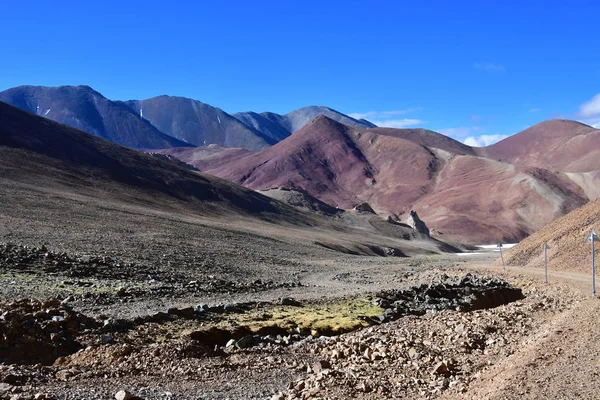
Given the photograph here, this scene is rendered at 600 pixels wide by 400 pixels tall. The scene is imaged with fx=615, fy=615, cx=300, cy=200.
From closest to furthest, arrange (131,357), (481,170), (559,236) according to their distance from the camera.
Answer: (131,357), (559,236), (481,170)

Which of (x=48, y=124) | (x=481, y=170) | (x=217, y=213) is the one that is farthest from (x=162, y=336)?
(x=481, y=170)

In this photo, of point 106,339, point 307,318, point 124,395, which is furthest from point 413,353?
point 106,339

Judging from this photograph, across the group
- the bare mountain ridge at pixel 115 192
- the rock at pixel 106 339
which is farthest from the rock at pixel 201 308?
the bare mountain ridge at pixel 115 192

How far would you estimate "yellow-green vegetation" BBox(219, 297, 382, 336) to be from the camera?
1677 cm

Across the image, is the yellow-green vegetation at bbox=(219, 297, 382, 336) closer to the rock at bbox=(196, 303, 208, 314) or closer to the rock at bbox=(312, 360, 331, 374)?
the rock at bbox=(196, 303, 208, 314)

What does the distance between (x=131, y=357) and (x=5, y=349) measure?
262 centimetres

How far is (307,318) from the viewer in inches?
714

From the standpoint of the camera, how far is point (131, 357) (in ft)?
41.4

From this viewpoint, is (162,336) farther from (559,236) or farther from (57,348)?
(559,236)

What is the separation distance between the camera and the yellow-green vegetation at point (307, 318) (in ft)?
55.0

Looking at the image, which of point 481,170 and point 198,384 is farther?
point 481,170

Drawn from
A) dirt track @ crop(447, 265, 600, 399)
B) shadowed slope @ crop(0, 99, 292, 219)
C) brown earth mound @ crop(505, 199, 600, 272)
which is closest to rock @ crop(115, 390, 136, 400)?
dirt track @ crop(447, 265, 600, 399)

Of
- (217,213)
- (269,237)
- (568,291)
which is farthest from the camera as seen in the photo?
(217,213)

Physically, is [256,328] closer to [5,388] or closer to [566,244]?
[5,388]
